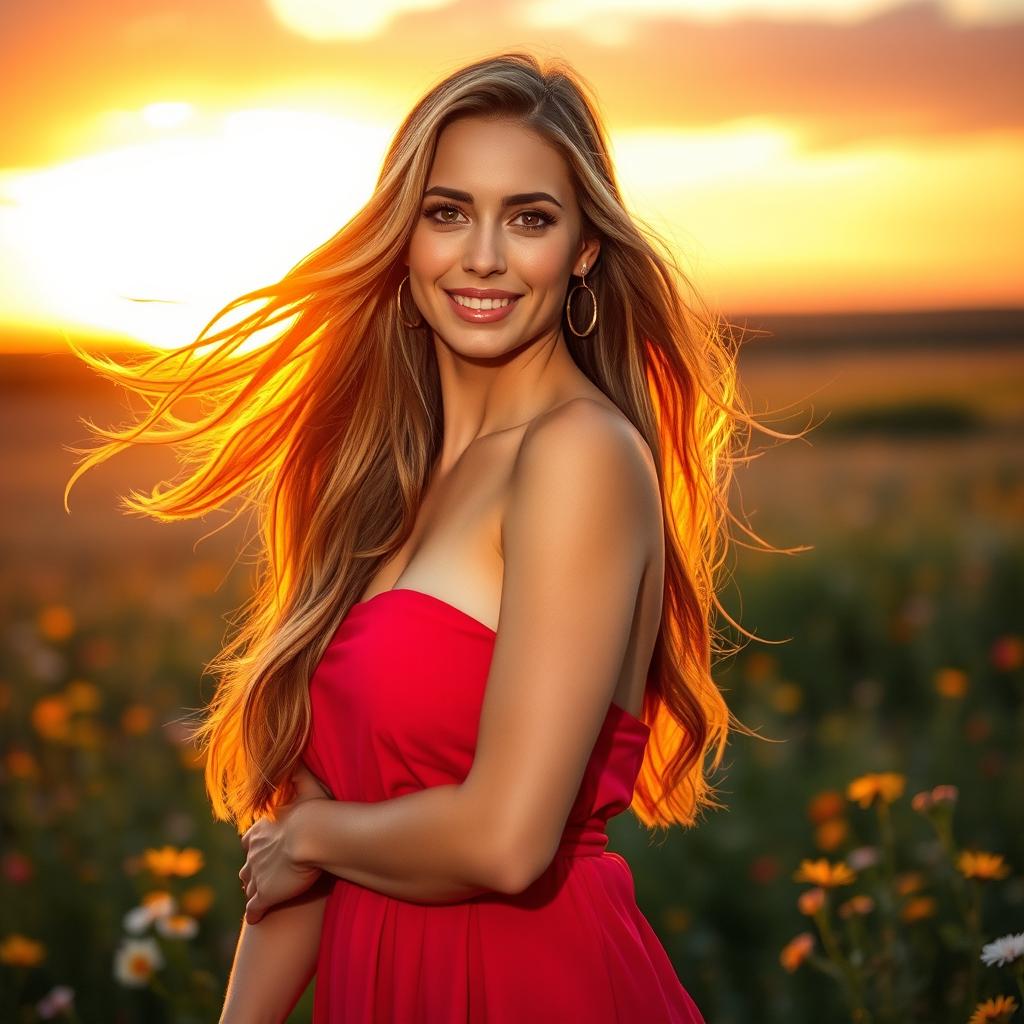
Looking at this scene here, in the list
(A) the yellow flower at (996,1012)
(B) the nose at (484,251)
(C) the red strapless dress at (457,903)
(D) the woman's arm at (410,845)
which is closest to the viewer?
(D) the woman's arm at (410,845)

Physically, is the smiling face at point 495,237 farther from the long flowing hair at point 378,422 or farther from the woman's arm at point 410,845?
the woman's arm at point 410,845

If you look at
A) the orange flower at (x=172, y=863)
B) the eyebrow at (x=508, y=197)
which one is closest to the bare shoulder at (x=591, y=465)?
the eyebrow at (x=508, y=197)

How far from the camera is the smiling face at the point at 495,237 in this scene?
209cm

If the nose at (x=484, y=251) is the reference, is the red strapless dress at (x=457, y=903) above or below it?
below

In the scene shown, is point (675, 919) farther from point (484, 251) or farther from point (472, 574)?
point (484, 251)

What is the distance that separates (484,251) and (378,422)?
1.92 feet

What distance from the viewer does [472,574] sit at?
198 cm

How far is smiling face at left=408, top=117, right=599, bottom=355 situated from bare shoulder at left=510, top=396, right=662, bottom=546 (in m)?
0.21

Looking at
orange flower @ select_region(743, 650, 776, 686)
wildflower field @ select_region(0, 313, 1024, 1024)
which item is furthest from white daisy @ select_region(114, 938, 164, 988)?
orange flower @ select_region(743, 650, 776, 686)

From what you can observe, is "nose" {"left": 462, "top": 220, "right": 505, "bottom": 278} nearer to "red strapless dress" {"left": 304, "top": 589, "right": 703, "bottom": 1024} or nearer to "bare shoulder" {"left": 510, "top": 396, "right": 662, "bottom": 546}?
"bare shoulder" {"left": 510, "top": 396, "right": 662, "bottom": 546}

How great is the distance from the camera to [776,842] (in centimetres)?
440

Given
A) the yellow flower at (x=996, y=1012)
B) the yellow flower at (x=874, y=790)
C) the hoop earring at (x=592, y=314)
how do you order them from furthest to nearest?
the yellow flower at (x=874, y=790) < the hoop earring at (x=592, y=314) < the yellow flower at (x=996, y=1012)

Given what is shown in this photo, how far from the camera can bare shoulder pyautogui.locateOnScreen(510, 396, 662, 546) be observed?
1.86 meters

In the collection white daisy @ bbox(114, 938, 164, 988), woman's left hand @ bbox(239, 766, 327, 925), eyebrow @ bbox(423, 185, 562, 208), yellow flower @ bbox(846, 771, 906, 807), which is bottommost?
white daisy @ bbox(114, 938, 164, 988)
